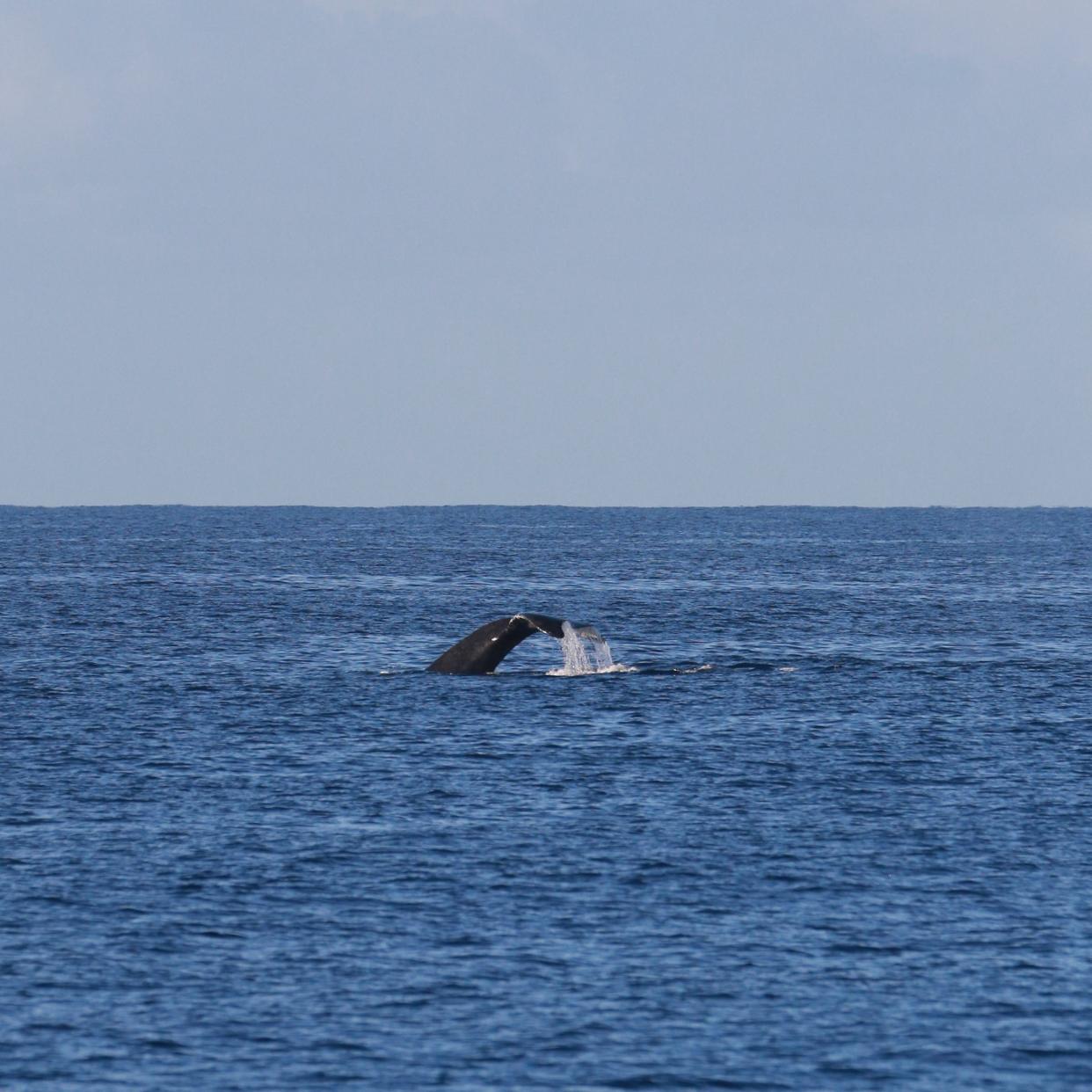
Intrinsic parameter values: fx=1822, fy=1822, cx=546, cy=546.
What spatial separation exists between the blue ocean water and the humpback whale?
135 centimetres

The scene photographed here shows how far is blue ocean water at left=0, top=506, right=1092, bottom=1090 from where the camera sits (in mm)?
21594

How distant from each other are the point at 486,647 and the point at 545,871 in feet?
81.8

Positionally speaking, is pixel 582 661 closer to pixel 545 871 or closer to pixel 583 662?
pixel 583 662

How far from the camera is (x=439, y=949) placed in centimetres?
2522

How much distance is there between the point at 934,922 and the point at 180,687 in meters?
32.0

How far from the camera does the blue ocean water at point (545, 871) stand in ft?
70.8

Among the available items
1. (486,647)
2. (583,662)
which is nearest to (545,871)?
(486,647)

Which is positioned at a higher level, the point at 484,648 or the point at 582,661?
the point at 484,648

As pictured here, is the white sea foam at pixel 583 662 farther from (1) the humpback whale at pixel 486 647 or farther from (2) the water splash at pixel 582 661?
(1) the humpback whale at pixel 486 647

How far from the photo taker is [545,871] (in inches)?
1161

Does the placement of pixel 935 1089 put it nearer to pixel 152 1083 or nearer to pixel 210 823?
pixel 152 1083

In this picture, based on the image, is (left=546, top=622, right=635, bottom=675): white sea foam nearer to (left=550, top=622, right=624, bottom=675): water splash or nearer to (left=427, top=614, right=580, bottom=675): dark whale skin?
(left=550, top=622, right=624, bottom=675): water splash

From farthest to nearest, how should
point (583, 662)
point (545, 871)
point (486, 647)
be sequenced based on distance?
point (583, 662), point (486, 647), point (545, 871)

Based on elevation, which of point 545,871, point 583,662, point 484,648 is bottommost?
point 545,871
